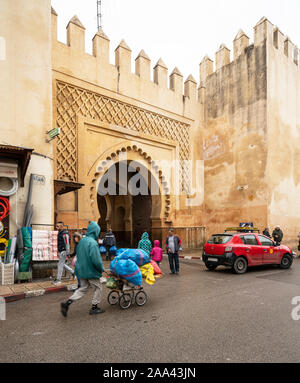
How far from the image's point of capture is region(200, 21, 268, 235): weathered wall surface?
1608cm

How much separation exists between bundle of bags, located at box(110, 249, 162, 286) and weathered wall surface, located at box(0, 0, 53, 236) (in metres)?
4.36

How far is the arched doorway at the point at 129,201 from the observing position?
16.1 m

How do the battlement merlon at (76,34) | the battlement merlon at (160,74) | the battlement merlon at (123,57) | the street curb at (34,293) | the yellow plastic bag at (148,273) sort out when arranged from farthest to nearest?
1. the battlement merlon at (160,74)
2. the battlement merlon at (123,57)
3. the battlement merlon at (76,34)
4. the street curb at (34,293)
5. the yellow plastic bag at (148,273)

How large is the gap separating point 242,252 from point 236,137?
31.4 feet

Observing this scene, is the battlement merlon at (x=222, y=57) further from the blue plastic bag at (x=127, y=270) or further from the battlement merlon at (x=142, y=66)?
the blue plastic bag at (x=127, y=270)

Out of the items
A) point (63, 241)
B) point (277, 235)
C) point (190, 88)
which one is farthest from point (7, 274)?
point (190, 88)

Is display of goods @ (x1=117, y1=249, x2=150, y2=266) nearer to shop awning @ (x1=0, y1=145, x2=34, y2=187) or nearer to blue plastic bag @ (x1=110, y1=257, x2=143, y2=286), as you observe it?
blue plastic bag @ (x1=110, y1=257, x2=143, y2=286)

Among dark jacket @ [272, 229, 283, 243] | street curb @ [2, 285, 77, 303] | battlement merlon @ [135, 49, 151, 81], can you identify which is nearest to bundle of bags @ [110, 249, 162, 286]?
street curb @ [2, 285, 77, 303]

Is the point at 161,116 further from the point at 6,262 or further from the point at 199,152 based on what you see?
the point at 6,262

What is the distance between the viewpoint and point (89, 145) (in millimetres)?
12805

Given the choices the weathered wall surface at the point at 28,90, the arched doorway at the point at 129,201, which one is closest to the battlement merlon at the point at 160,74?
the arched doorway at the point at 129,201

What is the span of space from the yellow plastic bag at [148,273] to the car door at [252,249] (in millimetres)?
4888

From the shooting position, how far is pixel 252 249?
10008 mm

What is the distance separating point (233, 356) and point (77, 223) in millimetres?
9305
